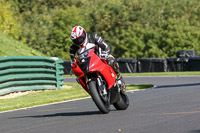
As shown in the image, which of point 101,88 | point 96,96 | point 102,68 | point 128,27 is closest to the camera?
point 96,96

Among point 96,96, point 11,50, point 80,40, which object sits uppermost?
point 80,40

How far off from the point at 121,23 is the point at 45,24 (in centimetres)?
972

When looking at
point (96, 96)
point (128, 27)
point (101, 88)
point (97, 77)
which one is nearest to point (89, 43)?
point (97, 77)

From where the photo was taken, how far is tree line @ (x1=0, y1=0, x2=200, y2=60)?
50.8m

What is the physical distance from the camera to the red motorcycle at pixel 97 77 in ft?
28.7

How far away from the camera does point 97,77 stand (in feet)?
29.2

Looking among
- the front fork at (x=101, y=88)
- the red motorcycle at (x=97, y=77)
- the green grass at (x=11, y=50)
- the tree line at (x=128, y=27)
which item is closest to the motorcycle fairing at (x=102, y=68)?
the red motorcycle at (x=97, y=77)

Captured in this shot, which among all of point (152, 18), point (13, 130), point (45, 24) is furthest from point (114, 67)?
point (45, 24)

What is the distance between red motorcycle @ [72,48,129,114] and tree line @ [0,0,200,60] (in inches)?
1620

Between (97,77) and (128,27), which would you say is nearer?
(97,77)

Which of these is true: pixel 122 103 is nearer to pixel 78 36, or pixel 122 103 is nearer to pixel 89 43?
pixel 89 43

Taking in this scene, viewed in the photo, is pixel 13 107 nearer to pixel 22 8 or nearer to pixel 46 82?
pixel 46 82

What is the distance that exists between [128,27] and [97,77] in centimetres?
4703

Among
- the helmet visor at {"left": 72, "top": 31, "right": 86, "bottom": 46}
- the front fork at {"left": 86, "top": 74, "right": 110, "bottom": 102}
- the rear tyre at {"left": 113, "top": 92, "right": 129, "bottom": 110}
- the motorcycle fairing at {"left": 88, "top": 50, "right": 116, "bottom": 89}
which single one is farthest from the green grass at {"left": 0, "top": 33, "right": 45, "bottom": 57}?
the front fork at {"left": 86, "top": 74, "right": 110, "bottom": 102}
